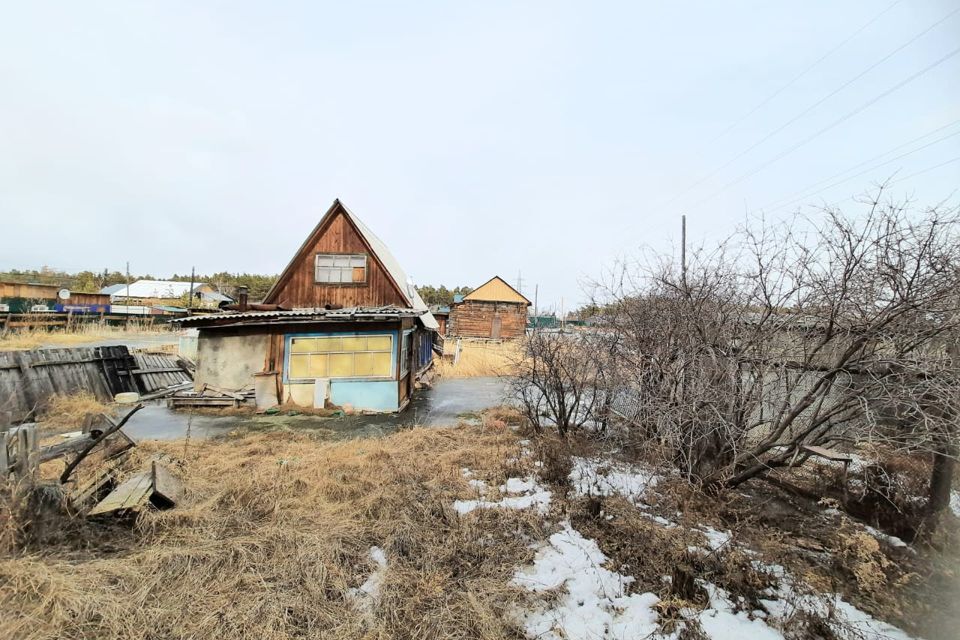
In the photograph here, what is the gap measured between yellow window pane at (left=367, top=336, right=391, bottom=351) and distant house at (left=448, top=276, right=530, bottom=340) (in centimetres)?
2533

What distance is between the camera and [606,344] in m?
7.25

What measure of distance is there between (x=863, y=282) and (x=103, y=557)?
8.21 metres

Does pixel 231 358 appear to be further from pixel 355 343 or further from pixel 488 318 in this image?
pixel 488 318

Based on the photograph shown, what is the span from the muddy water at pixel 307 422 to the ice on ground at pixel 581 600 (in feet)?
17.6

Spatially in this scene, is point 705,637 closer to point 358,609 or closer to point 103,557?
point 358,609

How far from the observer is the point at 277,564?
378 centimetres

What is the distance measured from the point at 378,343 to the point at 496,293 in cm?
2620

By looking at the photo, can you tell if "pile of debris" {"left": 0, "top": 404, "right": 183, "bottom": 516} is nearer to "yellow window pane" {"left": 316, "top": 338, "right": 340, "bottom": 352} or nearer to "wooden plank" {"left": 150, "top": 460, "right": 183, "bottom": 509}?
"wooden plank" {"left": 150, "top": 460, "right": 183, "bottom": 509}

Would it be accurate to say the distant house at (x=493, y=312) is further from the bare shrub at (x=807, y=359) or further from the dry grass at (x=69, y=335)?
the bare shrub at (x=807, y=359)

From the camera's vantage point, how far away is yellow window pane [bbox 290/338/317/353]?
37.7 feet

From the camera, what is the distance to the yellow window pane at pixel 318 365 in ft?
37.7

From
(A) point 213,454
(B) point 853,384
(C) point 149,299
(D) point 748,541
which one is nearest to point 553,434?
(D) point 748,541

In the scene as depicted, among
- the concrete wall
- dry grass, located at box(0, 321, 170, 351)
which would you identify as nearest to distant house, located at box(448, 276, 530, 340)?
the concrete wall

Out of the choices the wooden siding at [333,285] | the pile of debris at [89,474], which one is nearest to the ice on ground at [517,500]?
A: the pile of debris at [89,474]
